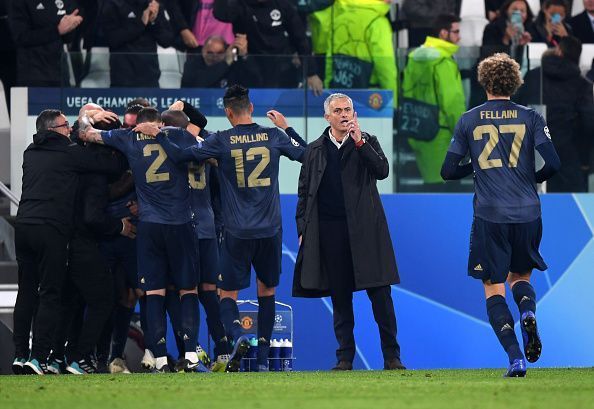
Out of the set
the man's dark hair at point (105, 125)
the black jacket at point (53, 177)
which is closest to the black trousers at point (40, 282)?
the black jacket at point (53, 177)

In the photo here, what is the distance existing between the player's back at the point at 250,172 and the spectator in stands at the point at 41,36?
3128 millimetres

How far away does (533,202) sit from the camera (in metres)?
10.0

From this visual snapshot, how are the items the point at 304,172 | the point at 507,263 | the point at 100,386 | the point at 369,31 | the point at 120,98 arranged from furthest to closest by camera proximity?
the point at 369,31
the point at 120,98
the point at 304,172
the point at 507,263
the point at 100,386

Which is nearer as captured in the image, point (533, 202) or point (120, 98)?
point (533, 202)

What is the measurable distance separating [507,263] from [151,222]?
3.23 m

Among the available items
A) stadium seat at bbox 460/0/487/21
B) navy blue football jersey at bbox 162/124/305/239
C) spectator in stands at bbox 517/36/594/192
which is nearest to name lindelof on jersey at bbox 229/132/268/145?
navy blue football jersey at bbox 162/124/305/239

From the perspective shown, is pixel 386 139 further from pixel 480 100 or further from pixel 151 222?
pixel 151 222

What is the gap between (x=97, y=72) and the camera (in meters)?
14.4

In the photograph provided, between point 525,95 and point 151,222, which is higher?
point 525,95

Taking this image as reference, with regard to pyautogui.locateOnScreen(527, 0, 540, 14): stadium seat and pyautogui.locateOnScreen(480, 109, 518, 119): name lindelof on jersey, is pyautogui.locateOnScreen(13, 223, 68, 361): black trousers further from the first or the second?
pyautogui.locateOnScreen(527, 0, 540, 14): stadium seat

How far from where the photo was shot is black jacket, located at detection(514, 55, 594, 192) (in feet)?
49.3

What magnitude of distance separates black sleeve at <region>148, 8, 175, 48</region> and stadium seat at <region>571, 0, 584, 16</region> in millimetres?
5405

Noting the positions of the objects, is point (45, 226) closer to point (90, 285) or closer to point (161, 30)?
point (90, 285)

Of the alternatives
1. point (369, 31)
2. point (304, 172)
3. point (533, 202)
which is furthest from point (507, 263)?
point (369, 31)
